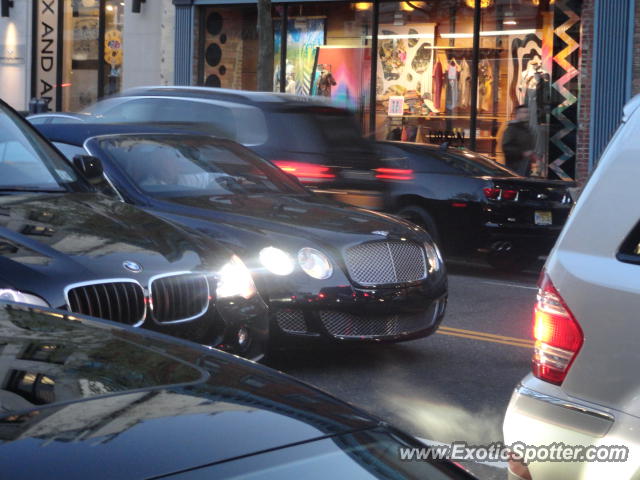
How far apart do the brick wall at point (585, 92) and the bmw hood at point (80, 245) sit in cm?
1463

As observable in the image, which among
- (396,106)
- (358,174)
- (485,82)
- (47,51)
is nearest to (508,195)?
(358,174)

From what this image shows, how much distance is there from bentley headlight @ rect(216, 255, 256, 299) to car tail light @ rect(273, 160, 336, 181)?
20.0 ft

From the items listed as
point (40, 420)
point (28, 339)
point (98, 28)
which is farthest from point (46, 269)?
point (98, 28)

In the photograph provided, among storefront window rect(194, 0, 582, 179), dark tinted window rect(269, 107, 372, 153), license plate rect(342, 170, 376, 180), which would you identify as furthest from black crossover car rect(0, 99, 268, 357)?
storefront window rect(194, 0, 582, 179)

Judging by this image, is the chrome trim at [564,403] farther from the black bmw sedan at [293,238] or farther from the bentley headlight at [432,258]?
the bentley headlight at [432,258]

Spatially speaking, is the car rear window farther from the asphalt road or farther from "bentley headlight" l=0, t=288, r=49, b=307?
"bentley headlight" l=0, t=288, r=49, b=307

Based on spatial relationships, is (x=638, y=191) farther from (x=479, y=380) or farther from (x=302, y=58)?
(x=302, y=58)

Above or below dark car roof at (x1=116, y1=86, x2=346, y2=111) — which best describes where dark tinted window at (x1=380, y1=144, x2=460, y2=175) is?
below

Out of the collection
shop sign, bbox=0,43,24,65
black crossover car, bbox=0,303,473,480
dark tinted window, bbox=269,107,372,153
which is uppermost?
shop sign, bbox=0,43,24,65

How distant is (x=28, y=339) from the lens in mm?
2432

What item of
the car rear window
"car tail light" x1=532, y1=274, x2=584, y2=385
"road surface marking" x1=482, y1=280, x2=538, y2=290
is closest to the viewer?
the car rear window

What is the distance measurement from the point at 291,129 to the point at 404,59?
419 inches

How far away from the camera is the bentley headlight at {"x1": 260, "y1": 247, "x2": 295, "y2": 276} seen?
7.37 metres

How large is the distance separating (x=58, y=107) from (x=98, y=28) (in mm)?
2401
